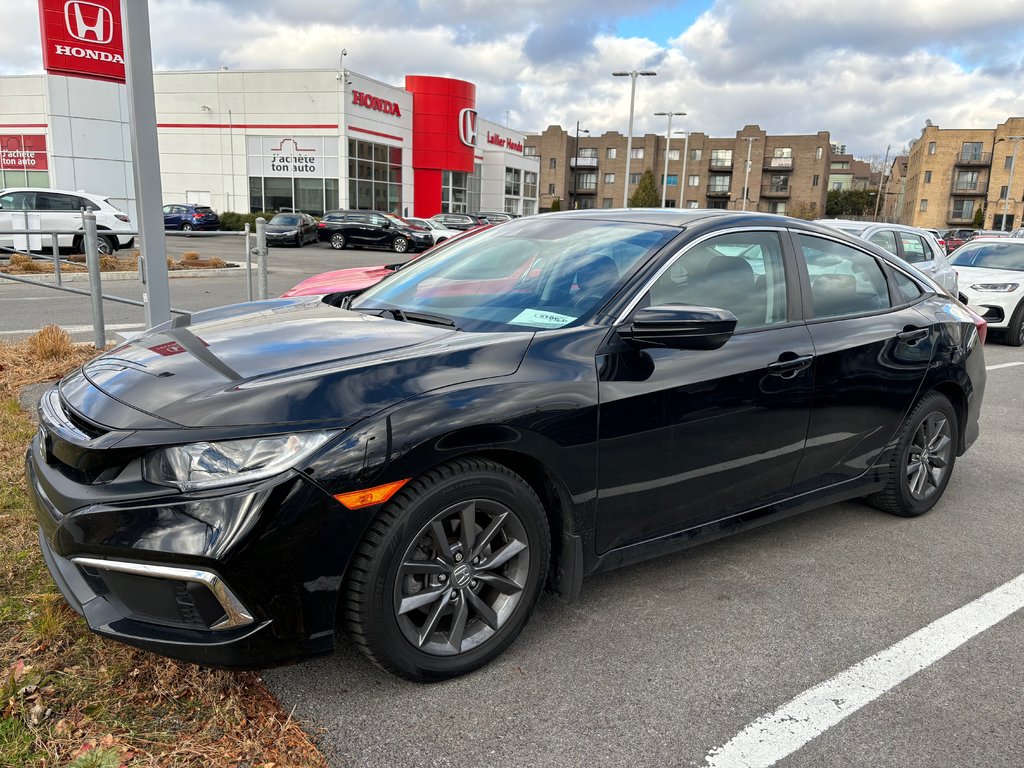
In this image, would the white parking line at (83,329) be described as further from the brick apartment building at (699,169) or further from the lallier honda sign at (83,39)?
the brick apartment building at (699,169)

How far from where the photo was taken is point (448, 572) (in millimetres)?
2631

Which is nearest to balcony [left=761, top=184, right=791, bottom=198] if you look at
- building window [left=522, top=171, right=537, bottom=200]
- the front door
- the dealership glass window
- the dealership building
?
building window [left=522, top=171, right=537, bottom=200]

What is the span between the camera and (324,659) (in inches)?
112

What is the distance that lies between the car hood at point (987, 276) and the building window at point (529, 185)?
48.5m

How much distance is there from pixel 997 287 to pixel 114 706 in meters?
12.7

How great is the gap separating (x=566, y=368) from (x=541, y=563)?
700mm

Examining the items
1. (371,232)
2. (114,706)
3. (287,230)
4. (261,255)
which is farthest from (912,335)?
(287,230)

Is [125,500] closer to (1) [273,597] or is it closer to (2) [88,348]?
(1) [273,597]

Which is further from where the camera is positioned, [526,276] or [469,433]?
[526,276]

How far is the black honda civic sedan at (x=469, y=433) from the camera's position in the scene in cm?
228

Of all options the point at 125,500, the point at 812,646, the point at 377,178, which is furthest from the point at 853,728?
the point at 377,178

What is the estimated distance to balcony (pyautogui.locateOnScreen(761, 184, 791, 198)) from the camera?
3637 inches

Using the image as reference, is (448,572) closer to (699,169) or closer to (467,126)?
(467,126)

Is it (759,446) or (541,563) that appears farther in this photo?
(759,446)
